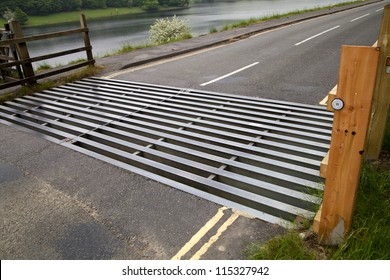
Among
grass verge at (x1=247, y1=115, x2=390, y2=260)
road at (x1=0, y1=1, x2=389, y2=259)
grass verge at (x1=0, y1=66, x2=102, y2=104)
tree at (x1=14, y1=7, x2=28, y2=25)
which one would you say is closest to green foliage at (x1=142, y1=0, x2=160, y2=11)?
tree at (x1=14, y1=7, x2=28, y2=25)

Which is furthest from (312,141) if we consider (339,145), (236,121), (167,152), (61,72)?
(61,72)

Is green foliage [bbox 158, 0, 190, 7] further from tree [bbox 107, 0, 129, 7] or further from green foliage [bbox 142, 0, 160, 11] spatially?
tree [bbox 107, 0, 129, 7]

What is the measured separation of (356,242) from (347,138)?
0.80m

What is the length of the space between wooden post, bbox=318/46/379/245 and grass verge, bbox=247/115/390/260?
11cm

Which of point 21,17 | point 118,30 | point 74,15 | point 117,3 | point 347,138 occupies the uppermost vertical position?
point 117,3

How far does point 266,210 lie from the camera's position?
10.3 feet

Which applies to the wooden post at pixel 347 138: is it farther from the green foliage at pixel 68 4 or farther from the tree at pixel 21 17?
the green foliage at pixel 68 4

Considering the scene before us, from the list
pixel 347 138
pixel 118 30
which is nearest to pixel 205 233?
pixel 347 138

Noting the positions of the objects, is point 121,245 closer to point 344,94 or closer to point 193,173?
point 193,173

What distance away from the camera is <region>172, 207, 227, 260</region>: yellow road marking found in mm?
2583

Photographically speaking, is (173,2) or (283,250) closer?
(283,250)

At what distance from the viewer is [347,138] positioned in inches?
81.0

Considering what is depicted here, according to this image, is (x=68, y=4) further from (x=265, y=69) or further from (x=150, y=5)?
(x=265, y=69)

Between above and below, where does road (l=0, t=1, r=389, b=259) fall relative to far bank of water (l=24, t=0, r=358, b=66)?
above
